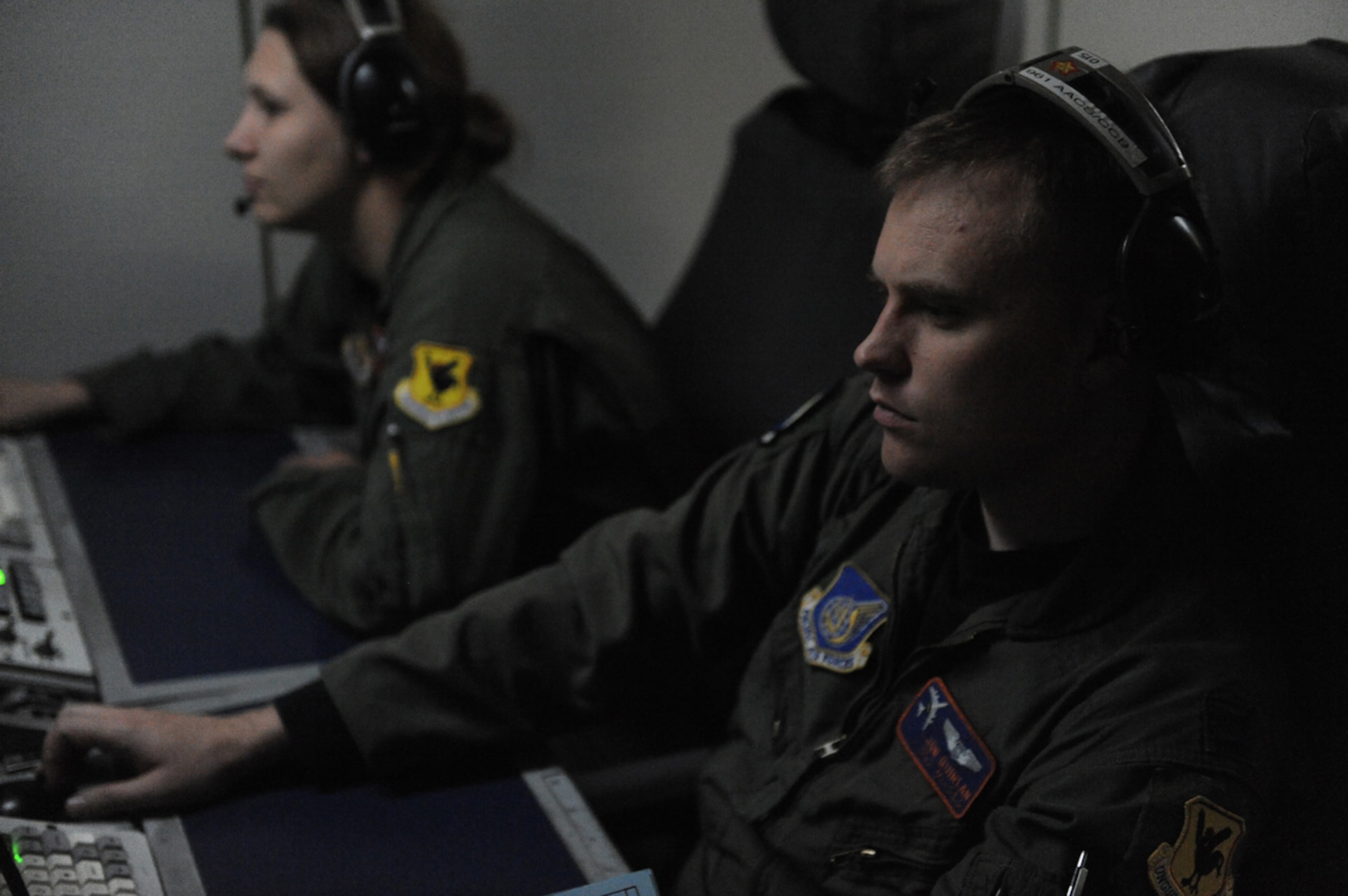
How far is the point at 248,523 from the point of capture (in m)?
1.38

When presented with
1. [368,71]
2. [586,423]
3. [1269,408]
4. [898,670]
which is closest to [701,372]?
[586,423]

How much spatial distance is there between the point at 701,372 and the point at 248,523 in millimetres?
552

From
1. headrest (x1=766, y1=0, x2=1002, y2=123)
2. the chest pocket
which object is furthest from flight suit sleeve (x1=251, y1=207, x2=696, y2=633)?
the chest pocket

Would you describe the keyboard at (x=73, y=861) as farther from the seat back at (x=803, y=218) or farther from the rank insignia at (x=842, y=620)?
the seat back at (x=803, y=218)

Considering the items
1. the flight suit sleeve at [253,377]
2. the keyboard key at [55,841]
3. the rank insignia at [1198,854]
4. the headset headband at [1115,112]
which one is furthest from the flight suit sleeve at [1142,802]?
the flight suit sleeve at [253,377]

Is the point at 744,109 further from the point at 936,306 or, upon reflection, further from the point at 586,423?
the point at 936,306

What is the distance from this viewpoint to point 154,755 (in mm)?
892

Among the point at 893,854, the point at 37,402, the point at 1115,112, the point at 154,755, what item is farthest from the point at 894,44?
the point at 37,402

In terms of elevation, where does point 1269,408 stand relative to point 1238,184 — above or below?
below

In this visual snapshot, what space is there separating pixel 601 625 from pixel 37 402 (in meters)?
0.95

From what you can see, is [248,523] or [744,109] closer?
[248,523]

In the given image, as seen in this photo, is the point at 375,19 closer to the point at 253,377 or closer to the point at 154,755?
the point at 253,377

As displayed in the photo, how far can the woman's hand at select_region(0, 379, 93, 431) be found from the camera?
5.07ft

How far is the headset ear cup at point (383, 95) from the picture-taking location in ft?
4.31
